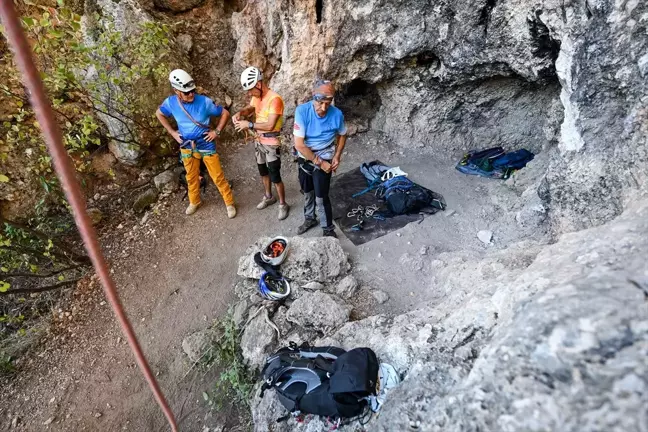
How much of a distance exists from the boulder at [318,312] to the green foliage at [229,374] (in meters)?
0.74

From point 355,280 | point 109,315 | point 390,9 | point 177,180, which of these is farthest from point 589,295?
point 177,180

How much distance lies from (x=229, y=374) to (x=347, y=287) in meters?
1.63

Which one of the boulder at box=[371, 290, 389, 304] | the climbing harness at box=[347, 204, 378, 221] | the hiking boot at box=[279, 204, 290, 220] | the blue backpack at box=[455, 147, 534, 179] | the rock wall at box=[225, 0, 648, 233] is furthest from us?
the blue backpack at box=[455, 147, 534, 179]

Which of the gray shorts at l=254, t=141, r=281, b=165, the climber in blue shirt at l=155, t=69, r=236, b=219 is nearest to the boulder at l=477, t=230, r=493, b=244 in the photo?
the gray shorts at l=254, t=141, r=281, b=165

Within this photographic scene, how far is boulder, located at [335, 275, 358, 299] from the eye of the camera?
438cm

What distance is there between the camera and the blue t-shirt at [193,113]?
516cm

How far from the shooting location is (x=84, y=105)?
6.43m

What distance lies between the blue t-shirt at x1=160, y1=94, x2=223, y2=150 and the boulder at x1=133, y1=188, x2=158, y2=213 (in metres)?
1.79

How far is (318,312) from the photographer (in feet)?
12.8

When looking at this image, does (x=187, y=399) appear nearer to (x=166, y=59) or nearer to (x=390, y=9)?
(x=166, y=59)

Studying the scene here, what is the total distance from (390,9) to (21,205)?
699 centimetres

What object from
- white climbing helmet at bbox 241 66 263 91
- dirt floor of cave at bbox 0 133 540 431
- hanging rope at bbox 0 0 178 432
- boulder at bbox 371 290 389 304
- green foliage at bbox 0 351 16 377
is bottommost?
green foliage at bbox 0 351 16 377

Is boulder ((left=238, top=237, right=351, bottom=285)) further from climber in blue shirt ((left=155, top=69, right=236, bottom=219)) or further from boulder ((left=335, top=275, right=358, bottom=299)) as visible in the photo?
climber in blue shirt ((left=155, top=69, right=236, bottom=219))

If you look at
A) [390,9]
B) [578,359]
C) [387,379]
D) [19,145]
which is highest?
[390,9]
